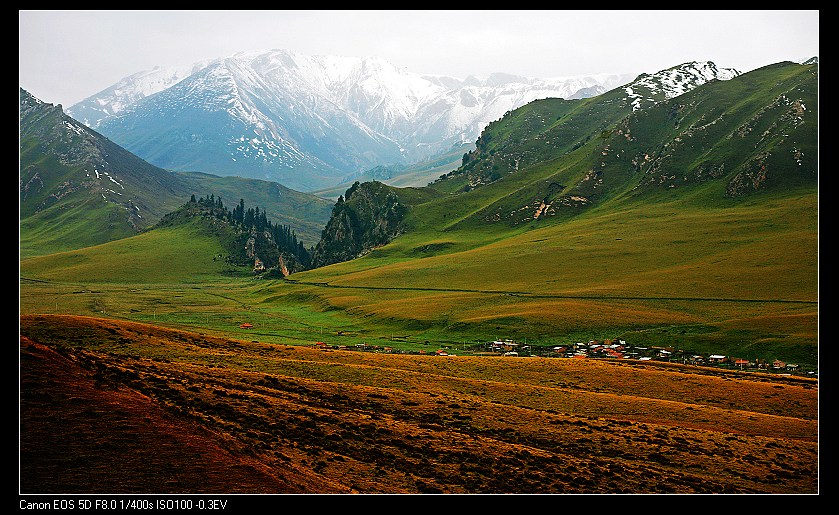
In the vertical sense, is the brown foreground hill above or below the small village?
above

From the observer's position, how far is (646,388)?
7644 centimetres

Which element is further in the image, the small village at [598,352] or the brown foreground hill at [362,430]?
the small village at [598,352]

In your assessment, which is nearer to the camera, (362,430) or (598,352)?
(362,430)

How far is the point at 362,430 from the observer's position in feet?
163

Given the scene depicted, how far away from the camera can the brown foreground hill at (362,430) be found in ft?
130

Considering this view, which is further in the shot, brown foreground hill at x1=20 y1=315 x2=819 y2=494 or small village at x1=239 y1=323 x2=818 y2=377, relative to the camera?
small village at x1=239 y1=323 x2=818 y2=377

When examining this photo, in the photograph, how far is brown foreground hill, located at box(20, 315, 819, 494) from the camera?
130ft

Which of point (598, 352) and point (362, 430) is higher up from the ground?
point (362, 430)

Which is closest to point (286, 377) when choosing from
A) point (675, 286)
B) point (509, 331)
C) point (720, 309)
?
point (509, 331)

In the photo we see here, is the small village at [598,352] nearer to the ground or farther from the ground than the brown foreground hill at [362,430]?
nearer to the ground
